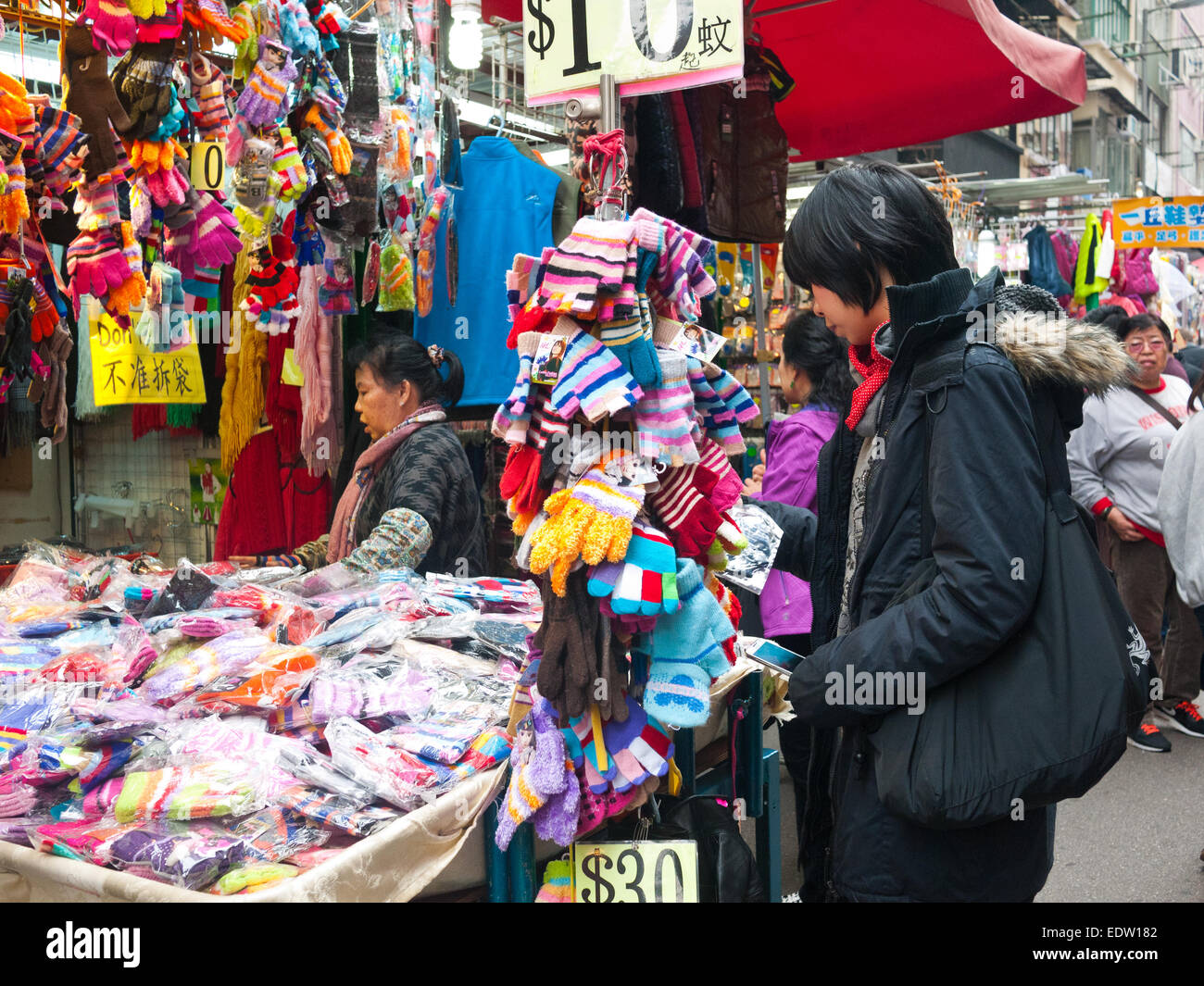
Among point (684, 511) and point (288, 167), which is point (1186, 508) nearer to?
point (684, 511)

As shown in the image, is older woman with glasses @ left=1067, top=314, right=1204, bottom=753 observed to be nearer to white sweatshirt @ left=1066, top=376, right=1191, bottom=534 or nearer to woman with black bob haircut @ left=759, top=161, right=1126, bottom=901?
white sweatshirt @ left=1066, top=376, right=1191, bottom=534

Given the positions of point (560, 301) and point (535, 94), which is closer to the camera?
point (560, 301)

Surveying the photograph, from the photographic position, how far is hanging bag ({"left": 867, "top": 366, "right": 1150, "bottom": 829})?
5.02 feet

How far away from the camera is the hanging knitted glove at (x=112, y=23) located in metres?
2.19

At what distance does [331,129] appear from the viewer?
2916 millimetres

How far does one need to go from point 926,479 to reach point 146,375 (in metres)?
4.00

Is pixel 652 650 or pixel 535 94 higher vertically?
pixel 535 94

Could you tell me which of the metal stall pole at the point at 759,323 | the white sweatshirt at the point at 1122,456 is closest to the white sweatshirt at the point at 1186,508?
the white sweatshirt at the point at 1122,456

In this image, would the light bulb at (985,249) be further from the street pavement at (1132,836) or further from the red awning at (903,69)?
the street pavement at (1132,836)

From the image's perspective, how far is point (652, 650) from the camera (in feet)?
5.84

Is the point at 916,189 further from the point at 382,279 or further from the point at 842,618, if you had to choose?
the point at 382,279

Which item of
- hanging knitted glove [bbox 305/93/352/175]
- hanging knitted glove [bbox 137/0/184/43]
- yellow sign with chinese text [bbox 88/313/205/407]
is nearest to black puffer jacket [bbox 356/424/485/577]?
hanging knitted glove [bbox 305/93/352/175]
